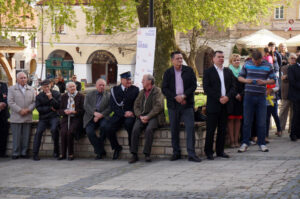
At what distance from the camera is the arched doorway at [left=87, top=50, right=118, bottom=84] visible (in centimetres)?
5719

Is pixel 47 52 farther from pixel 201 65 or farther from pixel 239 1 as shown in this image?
pixel 239 1

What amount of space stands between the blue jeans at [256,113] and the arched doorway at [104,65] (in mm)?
45571

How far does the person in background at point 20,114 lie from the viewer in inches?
524

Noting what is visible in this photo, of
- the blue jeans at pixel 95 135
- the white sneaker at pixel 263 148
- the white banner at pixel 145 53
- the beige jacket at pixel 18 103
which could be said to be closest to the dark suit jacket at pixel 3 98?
the beige jacket at pixel 18 103

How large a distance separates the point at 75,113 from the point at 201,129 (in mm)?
2874

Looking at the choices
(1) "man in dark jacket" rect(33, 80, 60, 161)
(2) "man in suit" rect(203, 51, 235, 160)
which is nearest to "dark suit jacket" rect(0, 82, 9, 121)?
(1) "man in dark jacket" rect(33, 80, 60, 161)

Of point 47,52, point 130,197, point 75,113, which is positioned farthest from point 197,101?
point 47,52

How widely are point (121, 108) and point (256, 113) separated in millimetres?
2848

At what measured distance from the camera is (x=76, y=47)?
56781 mm

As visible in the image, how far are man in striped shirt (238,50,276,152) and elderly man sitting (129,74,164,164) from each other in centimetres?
178

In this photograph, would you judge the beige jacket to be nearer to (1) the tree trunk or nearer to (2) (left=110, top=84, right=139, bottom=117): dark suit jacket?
(2) (left=110, top=84, right=139, bottom=117): dark suit jacket

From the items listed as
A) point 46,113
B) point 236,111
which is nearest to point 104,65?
point 46,113

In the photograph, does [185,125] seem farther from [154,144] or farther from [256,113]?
[256,113]

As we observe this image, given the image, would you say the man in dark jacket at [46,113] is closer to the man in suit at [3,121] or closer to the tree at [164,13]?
the man in suit at [3,121]
